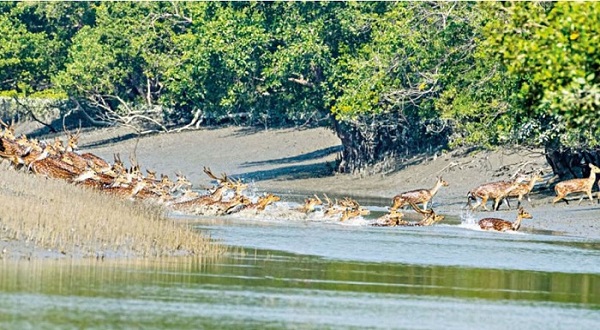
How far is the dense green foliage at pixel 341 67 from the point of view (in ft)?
61.5

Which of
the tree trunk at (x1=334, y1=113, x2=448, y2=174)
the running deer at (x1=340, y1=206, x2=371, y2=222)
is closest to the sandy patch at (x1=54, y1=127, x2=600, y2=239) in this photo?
the tree trunk at (x1=334, y1=113, x2=448, y2=174)

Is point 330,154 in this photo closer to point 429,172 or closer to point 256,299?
point 429,172

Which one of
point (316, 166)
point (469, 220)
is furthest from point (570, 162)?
point (316, 166)

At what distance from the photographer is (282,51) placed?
152ft

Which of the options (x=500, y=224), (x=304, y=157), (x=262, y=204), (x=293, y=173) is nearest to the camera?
(x=500, y=224)

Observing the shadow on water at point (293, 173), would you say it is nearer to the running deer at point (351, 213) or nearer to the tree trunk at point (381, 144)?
the tree trunk at point (381, 144)

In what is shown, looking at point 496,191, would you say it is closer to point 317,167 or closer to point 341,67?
point 341,67

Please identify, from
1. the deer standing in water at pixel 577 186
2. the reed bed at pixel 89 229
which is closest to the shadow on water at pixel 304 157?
the deer standing in water at pixel 577 186

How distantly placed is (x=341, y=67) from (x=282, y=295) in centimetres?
2798

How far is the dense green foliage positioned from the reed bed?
5653 millimetres

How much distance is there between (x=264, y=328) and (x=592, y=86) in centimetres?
514

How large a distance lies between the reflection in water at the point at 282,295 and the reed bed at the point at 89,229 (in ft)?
1.92

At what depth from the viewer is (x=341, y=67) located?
1799 inches

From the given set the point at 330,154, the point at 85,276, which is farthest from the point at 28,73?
the point at 85,276
